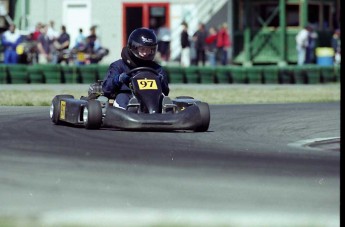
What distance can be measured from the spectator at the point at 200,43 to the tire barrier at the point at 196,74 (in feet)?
20.6

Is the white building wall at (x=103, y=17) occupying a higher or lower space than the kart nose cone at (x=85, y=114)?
higher

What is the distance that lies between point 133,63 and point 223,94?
9456mm

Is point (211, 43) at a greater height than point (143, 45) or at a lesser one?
lesser

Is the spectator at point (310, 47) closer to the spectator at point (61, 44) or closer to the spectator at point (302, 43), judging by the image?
the spectator at point (302, 43)

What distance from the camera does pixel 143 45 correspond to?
12969 mm

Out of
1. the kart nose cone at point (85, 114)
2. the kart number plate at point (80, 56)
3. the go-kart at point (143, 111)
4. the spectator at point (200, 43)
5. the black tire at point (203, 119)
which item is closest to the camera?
the go-kart at point (143, 111)

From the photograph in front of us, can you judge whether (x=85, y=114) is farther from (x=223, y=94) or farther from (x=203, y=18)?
(x=203, y=18)

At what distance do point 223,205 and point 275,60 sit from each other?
31.3 m

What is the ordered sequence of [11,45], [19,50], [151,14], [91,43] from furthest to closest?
[151,14] < [91,43] < [11,45] < [19,50]

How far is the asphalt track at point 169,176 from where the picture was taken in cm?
675

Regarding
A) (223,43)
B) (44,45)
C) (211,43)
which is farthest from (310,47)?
(44,45)

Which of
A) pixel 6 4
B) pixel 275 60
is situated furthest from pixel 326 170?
pixel 6 4

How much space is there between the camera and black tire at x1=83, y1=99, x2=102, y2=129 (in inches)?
483

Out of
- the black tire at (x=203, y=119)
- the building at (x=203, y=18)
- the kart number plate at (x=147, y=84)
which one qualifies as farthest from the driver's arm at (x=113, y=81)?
the building at (x=203, y=18)
